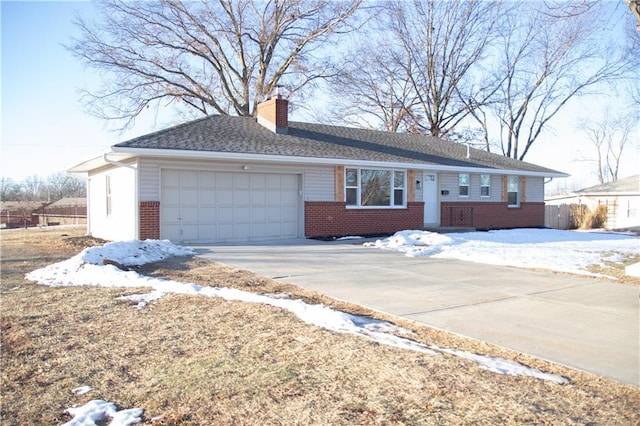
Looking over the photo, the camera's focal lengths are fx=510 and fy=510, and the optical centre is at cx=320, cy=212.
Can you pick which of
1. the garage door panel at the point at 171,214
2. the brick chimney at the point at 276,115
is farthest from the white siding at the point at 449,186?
the garage door panel at the point at 171,214

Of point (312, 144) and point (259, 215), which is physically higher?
point (312, 144)

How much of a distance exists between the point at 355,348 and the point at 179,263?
6.79 metres

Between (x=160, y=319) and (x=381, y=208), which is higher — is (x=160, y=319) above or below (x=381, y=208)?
below

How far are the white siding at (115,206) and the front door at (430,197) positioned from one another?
11058 mm

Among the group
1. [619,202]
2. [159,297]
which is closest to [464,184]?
[619,202]

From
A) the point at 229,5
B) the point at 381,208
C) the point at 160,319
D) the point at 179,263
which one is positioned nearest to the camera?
the point at 160,319

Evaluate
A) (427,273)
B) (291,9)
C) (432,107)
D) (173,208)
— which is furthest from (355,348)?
(432,107)

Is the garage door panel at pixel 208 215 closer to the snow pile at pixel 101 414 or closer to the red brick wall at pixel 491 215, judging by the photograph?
the red brick wall at pixel 491 215

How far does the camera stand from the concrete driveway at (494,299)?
5.27 meters

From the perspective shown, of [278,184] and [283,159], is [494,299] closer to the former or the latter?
[283,159]

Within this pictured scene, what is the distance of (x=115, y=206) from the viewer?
54.9 ft

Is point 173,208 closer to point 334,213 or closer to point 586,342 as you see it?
point 334,213

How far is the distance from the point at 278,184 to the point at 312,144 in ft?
7.68

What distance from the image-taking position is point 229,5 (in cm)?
2988
